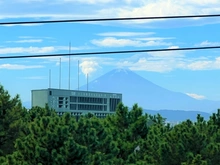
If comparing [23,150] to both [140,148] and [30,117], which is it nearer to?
[140,148]

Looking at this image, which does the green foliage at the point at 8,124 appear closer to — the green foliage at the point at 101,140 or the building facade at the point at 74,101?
the green foliage at the point at 101,140

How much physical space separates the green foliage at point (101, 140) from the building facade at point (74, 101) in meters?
115

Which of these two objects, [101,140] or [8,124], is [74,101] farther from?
[101,140]

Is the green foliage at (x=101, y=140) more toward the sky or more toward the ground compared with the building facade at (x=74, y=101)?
more toward the ground

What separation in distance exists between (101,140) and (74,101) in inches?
5064

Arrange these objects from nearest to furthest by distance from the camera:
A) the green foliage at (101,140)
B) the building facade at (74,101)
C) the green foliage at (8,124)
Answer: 1. the green foliage at (101,140)
2. the green foliage at (8,124)
3. the building facade at (74,101)

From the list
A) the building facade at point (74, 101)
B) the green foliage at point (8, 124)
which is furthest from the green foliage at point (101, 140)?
the building facade at point (74, 101)

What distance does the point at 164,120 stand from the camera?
54.3 metres

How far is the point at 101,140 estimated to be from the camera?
34.9 metres

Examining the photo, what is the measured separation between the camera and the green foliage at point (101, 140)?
29891 mm

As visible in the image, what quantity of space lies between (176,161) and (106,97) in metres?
134

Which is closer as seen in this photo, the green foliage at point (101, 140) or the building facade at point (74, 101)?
the green foliage at point (101, 140)

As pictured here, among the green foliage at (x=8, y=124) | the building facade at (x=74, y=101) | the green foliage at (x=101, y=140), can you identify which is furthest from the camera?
the building facade at (x=74, y=101)

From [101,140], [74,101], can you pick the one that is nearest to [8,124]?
[101,140]
